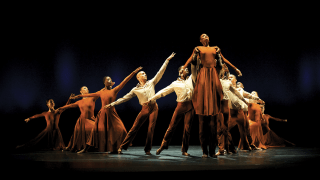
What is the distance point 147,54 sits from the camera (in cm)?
816

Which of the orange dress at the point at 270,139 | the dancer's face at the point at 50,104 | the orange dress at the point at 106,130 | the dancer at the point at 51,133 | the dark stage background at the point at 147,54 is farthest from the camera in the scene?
the dark stage background at the point at 147,54

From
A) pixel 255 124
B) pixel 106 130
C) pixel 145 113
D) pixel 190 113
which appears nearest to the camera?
pixel 190 113

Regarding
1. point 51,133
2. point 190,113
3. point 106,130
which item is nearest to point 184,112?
point 190,113

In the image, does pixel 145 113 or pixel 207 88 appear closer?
pixel 207 88

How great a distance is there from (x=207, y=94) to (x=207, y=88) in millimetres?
95

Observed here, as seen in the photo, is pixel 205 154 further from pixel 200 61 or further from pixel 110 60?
pixel 110 60

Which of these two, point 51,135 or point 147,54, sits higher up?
point 147,54

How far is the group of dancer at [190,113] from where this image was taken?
4.25 metres

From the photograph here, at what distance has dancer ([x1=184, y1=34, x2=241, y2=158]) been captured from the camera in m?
4.17

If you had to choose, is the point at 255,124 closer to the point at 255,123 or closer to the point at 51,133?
the point at 255,123

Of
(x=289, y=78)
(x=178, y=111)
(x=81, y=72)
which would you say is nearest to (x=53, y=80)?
(x=81, y=72)

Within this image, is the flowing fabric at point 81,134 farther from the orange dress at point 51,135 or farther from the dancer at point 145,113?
the dancer at point 145,113

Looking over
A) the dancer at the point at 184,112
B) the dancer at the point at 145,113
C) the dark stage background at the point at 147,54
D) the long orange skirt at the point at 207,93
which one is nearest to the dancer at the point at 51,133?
the dark stage background at the point at 147,54

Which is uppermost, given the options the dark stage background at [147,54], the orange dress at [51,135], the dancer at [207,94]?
the dark stage background at [147,54]
